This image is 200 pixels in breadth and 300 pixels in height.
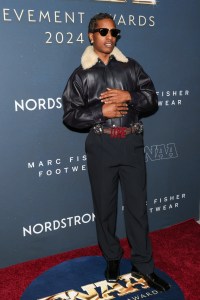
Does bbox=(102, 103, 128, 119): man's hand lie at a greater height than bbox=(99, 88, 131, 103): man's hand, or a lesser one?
→ lesser

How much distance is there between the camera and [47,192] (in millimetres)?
3502

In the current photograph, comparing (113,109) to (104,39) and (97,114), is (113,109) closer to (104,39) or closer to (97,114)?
(97,114)

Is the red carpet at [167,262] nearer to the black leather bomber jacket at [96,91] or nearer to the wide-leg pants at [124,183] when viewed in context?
the wide-leg pants at [124,183]

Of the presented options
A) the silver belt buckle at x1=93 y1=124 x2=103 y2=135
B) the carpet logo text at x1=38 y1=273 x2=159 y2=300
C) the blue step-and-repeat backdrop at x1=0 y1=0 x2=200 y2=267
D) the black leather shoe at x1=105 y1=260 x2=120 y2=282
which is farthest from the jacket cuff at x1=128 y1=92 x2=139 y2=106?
the carpet logo text at x1=38 y1=273 x2=159 y2=300

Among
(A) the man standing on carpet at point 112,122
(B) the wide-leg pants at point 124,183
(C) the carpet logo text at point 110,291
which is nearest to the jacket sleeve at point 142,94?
(A) the man standing on carpet at point 112,122

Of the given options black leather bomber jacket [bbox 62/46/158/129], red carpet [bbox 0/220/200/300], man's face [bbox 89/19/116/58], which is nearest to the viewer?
man's face [bbox 89/19/116/58]

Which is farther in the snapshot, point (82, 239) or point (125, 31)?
point (82, 239)

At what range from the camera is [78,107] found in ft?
9.87

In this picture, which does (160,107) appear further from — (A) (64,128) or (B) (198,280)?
(B) (198,280)

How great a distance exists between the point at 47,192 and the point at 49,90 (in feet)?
2.94

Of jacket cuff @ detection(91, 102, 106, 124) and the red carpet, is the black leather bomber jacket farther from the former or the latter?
the red carpet

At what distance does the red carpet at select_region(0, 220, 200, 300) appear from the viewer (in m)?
3.12

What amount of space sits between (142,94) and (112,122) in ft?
1.08

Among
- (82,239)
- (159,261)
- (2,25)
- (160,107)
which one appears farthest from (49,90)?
(159,261)
